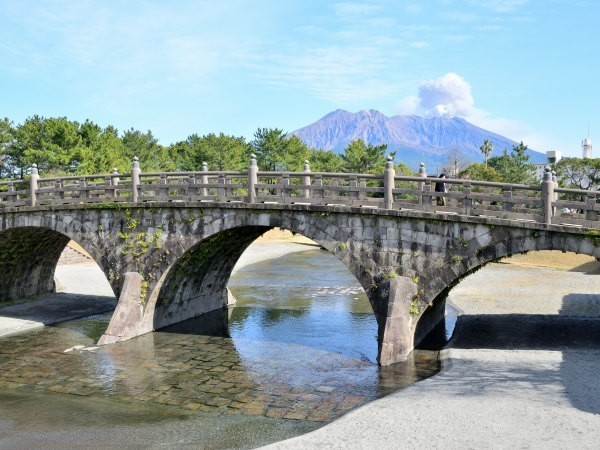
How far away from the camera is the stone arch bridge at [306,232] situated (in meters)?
19.6

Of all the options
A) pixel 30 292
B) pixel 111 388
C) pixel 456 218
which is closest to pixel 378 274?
pixel 456 218

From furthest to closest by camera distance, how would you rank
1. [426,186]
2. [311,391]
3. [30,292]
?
[30,292] < [426,186] < [311,391]

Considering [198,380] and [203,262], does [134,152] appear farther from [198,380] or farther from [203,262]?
[198,380]

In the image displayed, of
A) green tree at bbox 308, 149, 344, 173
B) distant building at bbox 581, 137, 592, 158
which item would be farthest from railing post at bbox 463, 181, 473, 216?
distant building at bbox 581, 137, 592, 158

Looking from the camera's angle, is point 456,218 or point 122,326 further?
point 122,326

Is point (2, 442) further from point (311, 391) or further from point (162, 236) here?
point (162, 236)

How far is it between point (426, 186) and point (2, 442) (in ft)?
53.3

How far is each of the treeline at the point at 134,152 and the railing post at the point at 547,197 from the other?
187 ft

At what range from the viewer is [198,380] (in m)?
20.5

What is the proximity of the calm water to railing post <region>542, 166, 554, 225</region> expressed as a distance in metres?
6.70

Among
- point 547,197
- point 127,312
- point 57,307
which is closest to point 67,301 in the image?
point 57,307

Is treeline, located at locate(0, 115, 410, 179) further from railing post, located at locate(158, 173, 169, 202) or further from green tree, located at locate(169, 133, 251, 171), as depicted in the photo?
railing post, located at locate(158, 173, 169, 202)

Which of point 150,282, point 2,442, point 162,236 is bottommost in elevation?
point 2,442

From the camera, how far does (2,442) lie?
15414 millimetres
